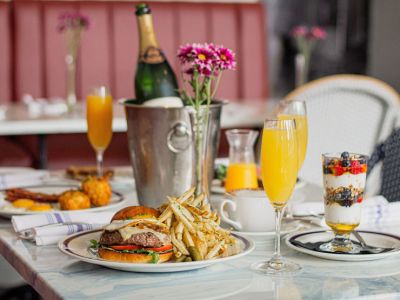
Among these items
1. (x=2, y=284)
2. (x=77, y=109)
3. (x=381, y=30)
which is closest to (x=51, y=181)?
(x=2, y=284)

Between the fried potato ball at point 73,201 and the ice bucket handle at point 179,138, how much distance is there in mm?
203

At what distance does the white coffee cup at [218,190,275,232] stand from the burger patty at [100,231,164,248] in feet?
0.94

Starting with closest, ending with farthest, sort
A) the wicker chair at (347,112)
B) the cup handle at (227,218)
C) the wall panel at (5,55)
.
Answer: the cup handle at (227,218) < the wicker chair at (347,112) < the wall panel at (5,55)

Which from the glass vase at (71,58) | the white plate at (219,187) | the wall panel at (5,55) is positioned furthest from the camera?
the wall panel at (5,55)

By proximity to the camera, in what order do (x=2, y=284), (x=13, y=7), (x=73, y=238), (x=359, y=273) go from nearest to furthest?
(x=359, y=273) → (x=73, y=238) → (x=2, y=284) → (x=13, y=7)

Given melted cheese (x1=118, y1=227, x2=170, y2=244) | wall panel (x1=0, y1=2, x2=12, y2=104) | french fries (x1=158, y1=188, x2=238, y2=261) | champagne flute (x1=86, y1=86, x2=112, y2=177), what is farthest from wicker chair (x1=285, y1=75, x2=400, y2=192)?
wall panel (x1=0, y1=2, x2=12, y2=104)

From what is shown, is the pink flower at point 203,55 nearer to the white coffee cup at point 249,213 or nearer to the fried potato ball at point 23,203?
the white coffee cup at point 249,213

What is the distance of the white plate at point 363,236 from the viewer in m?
1.28

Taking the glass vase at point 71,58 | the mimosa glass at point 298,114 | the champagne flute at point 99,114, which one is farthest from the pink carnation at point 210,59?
the glass vase at point 71,58

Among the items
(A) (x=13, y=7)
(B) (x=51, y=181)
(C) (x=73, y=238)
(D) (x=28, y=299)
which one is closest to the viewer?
(C) (x=73, y=238)

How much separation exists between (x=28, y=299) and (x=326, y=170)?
5.82 feet

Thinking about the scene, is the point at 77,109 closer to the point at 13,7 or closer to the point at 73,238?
the point at 13,7

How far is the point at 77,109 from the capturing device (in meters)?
3.57

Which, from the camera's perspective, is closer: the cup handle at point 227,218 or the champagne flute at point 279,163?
the champagne flute at point 279,163
